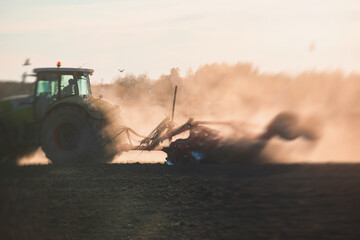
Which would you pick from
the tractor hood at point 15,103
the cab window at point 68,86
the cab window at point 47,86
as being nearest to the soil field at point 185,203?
the tractor hood at point 15,103

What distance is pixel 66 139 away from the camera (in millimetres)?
12062

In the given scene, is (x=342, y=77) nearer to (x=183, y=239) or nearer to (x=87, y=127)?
(x=87, y=127)

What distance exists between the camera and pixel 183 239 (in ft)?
21.2

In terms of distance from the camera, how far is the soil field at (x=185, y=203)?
661cm

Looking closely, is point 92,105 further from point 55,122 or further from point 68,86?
point 55,122

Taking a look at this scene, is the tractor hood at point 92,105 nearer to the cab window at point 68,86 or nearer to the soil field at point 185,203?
the cab window at point 68,86

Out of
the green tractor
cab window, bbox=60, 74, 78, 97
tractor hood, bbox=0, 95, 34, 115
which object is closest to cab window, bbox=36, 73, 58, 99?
the green tractor

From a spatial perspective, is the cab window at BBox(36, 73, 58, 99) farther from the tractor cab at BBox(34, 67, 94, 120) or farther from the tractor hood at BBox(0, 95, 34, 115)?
the tractor hood at BBox(0, 95, 34, 115)

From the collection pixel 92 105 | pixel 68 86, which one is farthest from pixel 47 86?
pixel 92 105

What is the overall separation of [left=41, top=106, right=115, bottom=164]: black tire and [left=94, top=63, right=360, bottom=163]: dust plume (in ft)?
6.19

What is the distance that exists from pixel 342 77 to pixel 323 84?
536mm

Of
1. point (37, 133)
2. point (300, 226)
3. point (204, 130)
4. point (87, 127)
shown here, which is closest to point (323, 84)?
point (204, 130)

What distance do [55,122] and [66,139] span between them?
521 millimetres

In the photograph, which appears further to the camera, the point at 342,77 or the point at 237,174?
the point at 342,77
